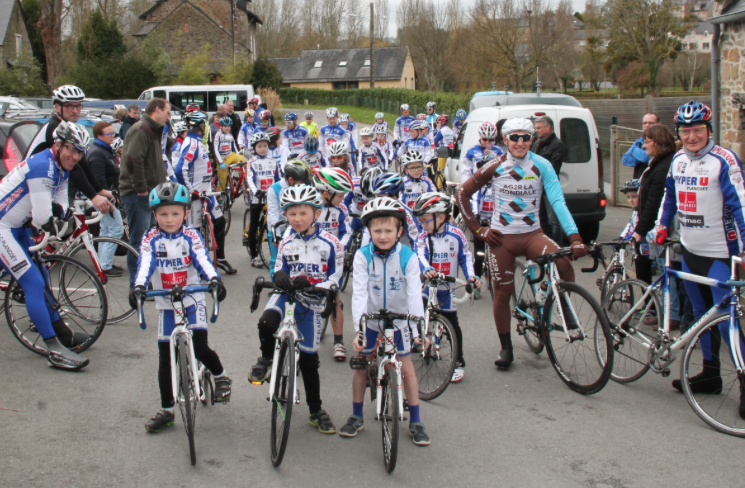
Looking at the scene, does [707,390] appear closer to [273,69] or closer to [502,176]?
[502,176]

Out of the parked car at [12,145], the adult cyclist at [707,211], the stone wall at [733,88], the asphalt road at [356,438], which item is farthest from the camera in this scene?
the stone wall at [733,88]

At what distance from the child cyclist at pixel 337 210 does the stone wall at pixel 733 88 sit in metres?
10.1

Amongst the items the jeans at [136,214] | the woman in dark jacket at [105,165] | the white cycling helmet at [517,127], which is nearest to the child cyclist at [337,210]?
the white cycling helmet at [517,127]

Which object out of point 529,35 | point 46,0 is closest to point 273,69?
point 529,35

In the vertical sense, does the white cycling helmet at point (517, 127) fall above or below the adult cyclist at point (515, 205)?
above

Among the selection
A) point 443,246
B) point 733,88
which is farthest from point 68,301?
point 733,88

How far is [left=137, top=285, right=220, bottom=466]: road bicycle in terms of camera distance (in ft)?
15.0

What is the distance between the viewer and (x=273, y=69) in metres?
58.6

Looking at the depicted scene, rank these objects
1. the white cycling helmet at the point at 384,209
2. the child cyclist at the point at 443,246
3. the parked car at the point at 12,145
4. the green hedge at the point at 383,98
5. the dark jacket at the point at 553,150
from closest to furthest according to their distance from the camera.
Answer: the white cycling helmet at the point at 384,209 < the child cyclist at the point at 443,246 < the dark jacket at the point at 553,150 < the parked car at the point at 12,145 < the green hedge at the point at 383,98

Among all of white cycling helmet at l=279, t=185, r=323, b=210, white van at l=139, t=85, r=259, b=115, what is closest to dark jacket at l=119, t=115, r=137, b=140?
white cycling helmet at l=279, t=185, r=323, b=210

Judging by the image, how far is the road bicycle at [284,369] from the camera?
4508 mm

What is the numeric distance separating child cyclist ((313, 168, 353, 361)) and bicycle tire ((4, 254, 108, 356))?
2203 millimetres

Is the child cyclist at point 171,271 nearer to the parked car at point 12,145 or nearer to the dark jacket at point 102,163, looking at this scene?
the dark jacket at point 102,163

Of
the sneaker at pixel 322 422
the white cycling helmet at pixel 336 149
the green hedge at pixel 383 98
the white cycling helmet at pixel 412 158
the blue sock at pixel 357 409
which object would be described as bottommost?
the sneaker at pixel 322 422
